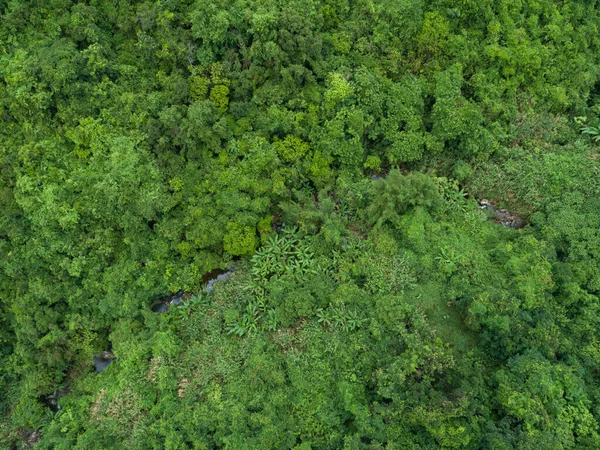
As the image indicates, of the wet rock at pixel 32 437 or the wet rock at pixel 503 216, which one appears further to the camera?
the wet rock at pixel 503 216

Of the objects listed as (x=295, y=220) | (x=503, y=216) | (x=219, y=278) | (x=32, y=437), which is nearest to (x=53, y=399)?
(x=32, y=437)

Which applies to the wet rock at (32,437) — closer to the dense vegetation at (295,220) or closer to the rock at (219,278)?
the dense vegetation at (295,220)

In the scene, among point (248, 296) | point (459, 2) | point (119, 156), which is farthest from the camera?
point (459, 2)

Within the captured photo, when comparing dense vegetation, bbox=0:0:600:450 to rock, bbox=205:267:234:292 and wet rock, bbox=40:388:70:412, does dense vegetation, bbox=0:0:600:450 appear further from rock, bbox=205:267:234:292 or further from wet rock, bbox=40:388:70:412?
rock, bbox=205:267:234:292

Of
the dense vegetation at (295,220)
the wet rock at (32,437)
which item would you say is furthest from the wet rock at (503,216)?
the wet rock at (32,437)

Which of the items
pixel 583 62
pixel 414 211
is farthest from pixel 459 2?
pixel 414 211

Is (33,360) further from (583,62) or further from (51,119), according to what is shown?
(583,62)

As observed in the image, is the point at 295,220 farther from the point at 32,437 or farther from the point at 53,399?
Result: the point at 32,437

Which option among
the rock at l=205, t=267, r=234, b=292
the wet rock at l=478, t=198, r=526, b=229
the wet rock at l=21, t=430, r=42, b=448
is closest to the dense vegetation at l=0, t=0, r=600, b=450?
the wet rock at l=21, t=430, r=42, b=448
